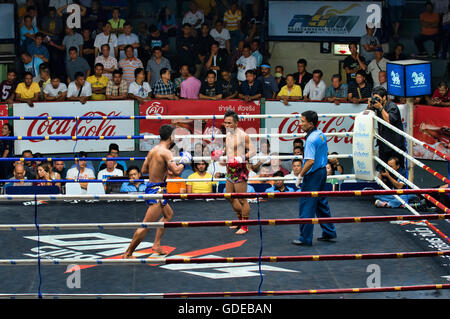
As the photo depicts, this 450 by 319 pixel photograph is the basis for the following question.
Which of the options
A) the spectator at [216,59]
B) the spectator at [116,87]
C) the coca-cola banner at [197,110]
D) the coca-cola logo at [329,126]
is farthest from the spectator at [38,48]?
the coca-cola logo at [329,126]

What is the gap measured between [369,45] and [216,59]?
3133mm

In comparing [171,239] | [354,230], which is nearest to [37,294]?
[171,239]

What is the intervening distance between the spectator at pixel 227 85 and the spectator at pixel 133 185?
360 centimetres

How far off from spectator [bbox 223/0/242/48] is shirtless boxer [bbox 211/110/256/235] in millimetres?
7551

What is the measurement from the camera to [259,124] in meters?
14.0

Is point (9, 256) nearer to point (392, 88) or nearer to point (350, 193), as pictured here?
point (350, 193)

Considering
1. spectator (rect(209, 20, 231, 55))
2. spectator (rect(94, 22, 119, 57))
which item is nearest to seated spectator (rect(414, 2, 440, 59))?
spectator (rect(209, 20, 231, 55))

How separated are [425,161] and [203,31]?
5266 mm

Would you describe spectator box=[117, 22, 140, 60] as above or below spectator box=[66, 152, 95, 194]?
above

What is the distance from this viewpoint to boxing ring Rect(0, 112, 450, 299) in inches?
247

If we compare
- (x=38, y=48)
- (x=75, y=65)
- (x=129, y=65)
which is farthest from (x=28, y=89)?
(x=129, y=65)

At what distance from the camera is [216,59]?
1513 cm

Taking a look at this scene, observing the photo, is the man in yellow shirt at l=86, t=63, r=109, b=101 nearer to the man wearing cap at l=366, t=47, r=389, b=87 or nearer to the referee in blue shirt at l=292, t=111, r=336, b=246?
the man wearing cap at l=366, t=47, r=389, b=87

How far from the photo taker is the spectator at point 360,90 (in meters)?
13.4
